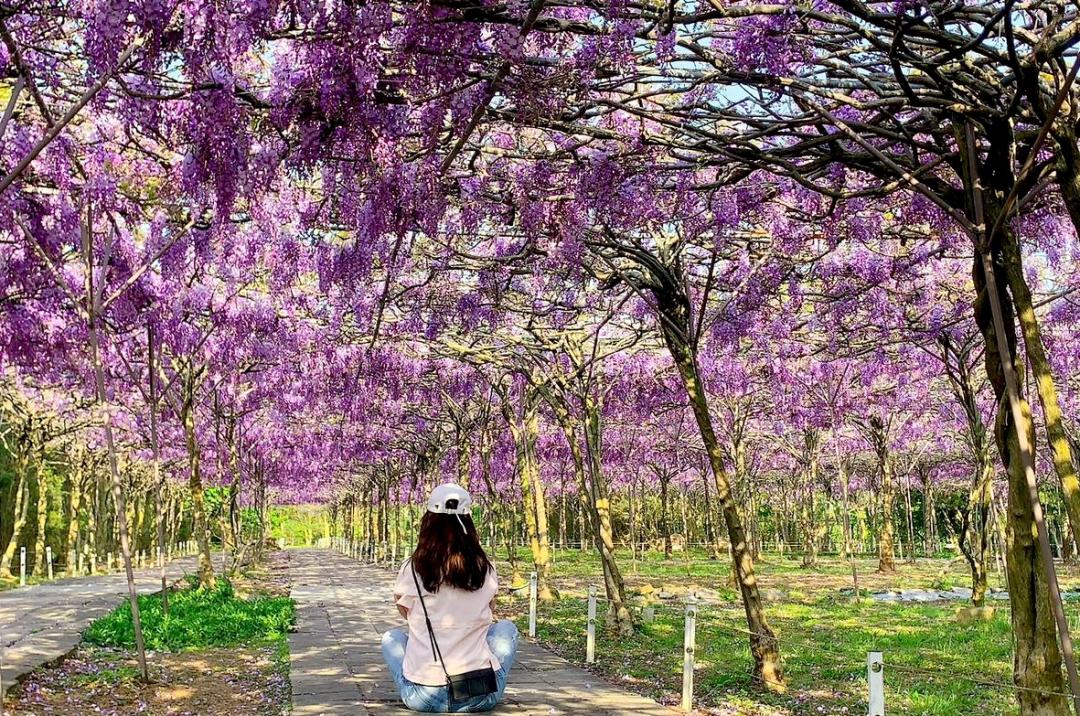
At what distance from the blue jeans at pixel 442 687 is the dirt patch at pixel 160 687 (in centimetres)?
145

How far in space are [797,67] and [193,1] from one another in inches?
136

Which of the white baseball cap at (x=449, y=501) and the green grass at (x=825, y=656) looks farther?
the green grass at (x=825, y=656)

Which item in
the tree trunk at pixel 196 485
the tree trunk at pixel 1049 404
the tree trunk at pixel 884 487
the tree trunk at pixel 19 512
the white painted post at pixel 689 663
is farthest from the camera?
the tree trunk at pixel 19 512

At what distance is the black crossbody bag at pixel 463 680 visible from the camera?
535cm

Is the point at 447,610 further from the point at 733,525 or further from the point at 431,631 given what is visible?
the point at 733,525

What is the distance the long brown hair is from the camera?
5336 millimetres

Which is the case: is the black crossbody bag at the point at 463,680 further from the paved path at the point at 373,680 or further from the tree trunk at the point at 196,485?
the tree trunk at the point at 196,485

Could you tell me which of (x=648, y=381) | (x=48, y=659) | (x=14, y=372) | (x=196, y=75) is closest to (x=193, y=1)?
(x=196, y=75)

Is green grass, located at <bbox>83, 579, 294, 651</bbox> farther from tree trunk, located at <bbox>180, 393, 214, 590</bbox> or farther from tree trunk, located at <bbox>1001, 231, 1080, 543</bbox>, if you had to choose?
tree trunk, located at <bbox>1001, 231, 1080, 543</bbox>

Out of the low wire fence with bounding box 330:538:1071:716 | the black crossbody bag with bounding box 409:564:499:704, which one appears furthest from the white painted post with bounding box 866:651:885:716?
the black crossbody bag with bounding box 409:564:499:704

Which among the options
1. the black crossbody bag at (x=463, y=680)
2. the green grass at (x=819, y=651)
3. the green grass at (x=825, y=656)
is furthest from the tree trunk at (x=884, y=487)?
the black crossbody bag at (x=463, y=680)

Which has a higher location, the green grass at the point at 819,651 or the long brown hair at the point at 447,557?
the long brown hair at the point at 447,557

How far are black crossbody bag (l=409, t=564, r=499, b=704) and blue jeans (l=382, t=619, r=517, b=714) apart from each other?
57mm

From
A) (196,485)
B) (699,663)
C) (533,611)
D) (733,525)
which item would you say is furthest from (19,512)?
(733,525)
